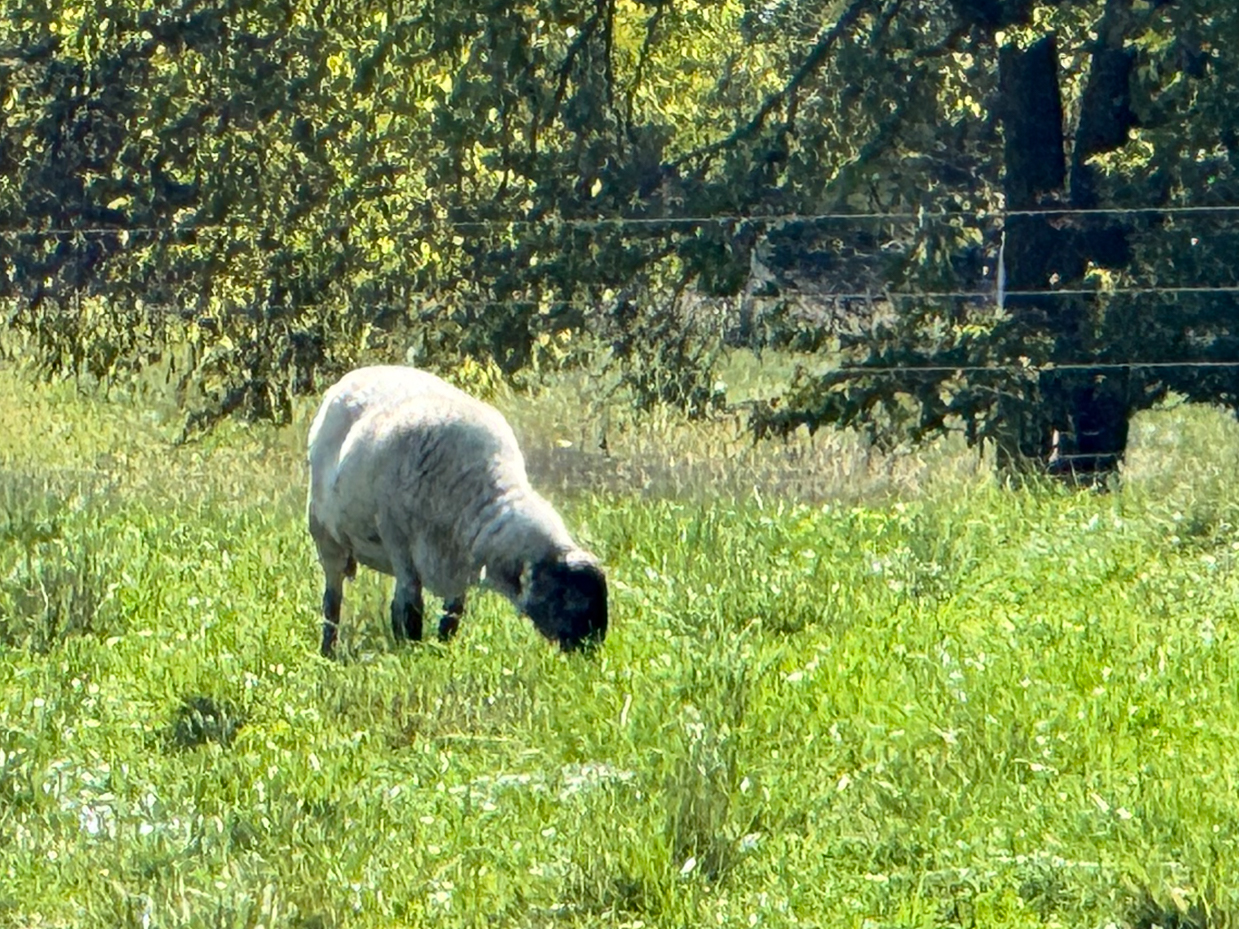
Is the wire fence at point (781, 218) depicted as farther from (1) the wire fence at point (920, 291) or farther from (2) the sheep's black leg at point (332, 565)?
(2) the sheep's black leg at point (332, 565)

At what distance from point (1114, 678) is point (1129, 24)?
6187mm

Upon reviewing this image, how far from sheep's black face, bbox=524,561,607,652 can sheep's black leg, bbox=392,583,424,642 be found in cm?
84

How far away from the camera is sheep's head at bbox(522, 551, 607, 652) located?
796cm

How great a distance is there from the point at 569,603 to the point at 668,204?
A: 16.5 feet

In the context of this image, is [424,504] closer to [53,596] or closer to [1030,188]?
[53,596]

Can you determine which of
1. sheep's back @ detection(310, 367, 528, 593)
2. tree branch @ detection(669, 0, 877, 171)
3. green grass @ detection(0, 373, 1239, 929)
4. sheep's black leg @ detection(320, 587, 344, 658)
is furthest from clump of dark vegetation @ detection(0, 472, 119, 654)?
tree branch @ detection(669, 0, 877, 171)

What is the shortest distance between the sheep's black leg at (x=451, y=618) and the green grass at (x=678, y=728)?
22 cm

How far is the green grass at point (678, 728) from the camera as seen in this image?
537 cm

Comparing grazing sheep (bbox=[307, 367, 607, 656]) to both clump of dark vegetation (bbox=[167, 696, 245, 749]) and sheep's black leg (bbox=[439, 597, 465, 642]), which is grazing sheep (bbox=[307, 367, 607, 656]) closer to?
sheep's black leg (bbox=[439, 597, 465, 642])

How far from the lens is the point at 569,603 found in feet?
26.3

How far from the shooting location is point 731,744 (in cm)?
632

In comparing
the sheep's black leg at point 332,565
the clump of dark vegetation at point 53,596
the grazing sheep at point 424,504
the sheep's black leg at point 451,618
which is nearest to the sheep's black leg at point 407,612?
the grazing sheep at point 424,504

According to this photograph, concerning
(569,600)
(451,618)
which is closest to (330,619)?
(451,618)

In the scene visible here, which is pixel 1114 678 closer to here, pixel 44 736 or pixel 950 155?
pixel 44 736
